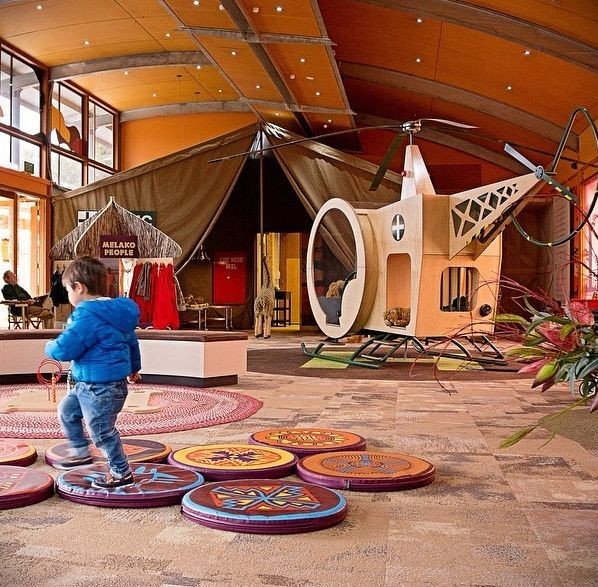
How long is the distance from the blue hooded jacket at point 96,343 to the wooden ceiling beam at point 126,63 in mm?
12341

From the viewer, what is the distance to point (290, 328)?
1745cm

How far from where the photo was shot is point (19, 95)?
47.0 ft

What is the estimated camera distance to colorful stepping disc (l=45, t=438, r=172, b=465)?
3.70 metres

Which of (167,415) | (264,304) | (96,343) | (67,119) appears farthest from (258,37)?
(96,343)

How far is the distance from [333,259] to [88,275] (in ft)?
42.0

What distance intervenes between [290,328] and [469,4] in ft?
28.1

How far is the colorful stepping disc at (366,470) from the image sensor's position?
3.32 meters

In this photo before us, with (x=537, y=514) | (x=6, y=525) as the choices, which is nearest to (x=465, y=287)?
(x=537, y=514)

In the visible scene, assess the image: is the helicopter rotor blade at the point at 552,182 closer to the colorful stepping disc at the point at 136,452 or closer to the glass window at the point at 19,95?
the colorful stepping disc at the point at 136,452

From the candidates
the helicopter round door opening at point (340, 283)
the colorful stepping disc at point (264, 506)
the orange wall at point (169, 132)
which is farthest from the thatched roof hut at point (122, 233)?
the colorful stepping disc at point (264, 506)

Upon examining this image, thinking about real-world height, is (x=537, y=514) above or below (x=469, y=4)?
below

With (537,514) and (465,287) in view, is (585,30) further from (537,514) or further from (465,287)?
(537,514)

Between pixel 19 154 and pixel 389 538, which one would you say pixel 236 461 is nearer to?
pixel 389 538

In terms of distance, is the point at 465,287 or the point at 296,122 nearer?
the point at 465,287
